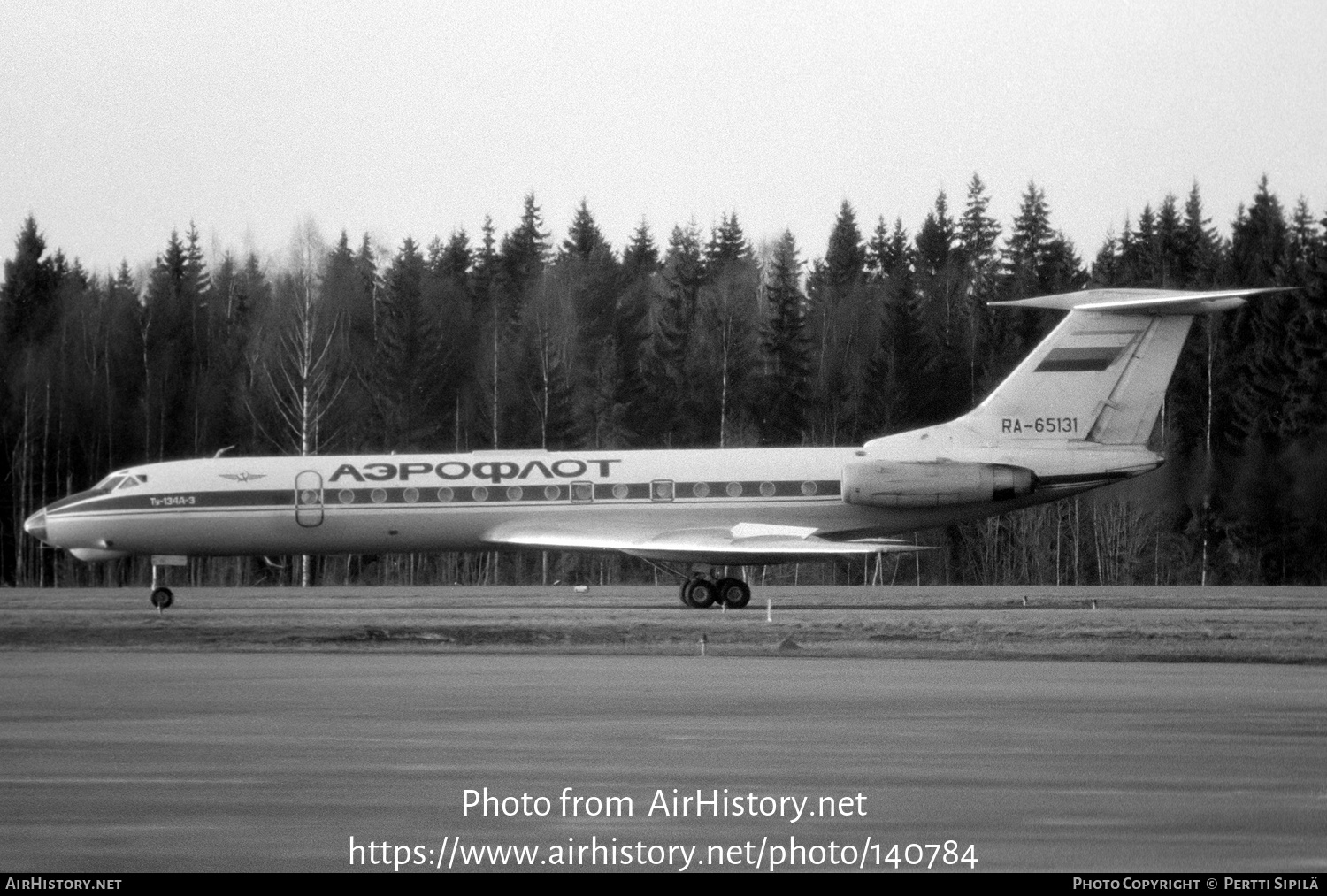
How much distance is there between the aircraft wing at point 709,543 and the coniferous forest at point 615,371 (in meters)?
10.3

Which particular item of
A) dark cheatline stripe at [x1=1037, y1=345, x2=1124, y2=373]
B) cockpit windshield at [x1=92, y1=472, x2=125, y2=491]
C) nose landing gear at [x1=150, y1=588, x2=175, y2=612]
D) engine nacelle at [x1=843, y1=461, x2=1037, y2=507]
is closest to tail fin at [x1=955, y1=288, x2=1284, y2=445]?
dark cheatline stripe at [x1=1037, y1=345, x2=1124, y2=373]

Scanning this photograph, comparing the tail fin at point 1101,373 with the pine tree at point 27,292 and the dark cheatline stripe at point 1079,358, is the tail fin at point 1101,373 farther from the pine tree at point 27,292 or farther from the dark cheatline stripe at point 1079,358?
the pine tree at point 27,292

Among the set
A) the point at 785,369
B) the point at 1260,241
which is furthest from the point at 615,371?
the point at 1260,241

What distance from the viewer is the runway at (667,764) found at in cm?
764

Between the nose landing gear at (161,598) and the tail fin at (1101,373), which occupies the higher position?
the tail fin at (1101,373)

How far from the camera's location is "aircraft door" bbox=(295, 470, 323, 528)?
31.5 m

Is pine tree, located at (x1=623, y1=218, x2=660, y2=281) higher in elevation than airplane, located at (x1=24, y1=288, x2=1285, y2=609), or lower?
higher

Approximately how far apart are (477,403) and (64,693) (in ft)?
154

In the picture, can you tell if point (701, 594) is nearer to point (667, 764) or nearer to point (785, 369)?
point (667, 764)

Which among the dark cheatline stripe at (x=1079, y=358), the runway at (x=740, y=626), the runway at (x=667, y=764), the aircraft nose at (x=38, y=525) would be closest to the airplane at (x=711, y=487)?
the dark cheatline stripe at (x=1079, y=358)

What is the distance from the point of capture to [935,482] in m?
29.4

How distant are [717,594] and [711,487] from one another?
2.22m

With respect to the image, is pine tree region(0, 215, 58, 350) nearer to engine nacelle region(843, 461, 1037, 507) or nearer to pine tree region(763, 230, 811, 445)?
pine tree region(763, 230, 811, 445)

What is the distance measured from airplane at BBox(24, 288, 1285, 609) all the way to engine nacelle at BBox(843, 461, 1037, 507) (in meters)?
0.03
